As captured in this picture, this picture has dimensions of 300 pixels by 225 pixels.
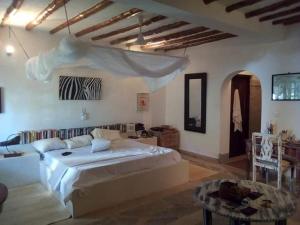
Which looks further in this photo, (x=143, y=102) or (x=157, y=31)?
(x=143, y=102)

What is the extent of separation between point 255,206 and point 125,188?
6.45 feet

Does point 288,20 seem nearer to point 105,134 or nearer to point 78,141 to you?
point 105,134

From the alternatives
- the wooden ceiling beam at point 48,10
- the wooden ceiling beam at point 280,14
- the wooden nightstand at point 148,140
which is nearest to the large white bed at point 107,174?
the wooden nightstand at point 148,140

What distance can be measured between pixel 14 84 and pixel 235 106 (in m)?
4.74

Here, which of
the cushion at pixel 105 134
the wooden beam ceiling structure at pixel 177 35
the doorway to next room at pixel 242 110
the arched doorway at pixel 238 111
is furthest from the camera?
the doorway to next room at pixel 242 110

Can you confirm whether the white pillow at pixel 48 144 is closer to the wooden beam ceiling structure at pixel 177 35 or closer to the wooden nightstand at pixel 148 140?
the wooden nightstand at pixel 148 140

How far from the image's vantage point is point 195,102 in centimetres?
632

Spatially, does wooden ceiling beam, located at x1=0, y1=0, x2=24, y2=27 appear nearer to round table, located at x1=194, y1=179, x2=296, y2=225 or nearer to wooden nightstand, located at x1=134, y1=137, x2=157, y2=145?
round table, located at x1=194, y1=179, x2=296, y2=225

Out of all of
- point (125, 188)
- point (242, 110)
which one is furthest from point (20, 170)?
point (242, 110)

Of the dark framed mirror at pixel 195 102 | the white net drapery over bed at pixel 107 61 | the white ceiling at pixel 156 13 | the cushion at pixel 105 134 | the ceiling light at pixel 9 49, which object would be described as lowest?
the cushion at pixel 105 134

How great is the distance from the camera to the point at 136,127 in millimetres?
6238

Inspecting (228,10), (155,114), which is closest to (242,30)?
(228,10)

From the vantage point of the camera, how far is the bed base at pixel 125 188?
3275 millimetres

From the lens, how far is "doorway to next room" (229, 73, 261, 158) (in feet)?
19.9
